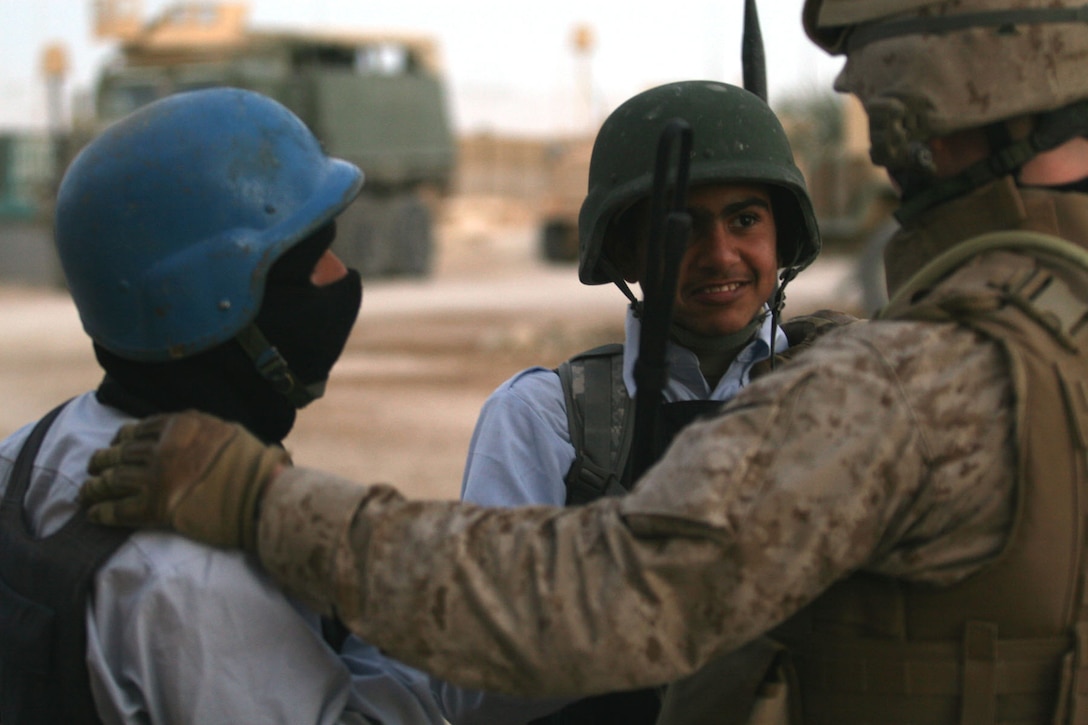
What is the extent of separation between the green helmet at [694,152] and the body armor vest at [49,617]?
1323 millimetres

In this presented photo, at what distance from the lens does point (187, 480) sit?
1824 mm

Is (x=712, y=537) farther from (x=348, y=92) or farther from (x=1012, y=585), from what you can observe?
(x=348, y=92)

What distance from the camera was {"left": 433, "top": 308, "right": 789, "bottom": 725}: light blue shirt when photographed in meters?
2.42

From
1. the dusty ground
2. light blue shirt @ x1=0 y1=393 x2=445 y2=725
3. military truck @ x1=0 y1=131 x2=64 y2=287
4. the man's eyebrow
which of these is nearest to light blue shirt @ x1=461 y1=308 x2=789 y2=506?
the man's eyebrow

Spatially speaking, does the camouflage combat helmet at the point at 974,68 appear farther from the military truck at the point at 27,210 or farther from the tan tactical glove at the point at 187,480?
the military truck at the point at 27,210

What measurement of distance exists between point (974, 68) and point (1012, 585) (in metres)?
0.72

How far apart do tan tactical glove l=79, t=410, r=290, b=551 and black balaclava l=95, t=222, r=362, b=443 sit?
25cm

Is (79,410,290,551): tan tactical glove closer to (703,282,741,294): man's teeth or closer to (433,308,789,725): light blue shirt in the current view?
(433,308,789,725): light blue shirt

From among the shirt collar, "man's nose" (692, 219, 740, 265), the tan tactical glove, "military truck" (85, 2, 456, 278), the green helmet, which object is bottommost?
"military truck" (85, 2, 456, 278)

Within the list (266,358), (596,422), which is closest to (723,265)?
(596,422)

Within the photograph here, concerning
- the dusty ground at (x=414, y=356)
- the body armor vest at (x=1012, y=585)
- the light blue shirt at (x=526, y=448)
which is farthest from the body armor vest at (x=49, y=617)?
the dusty ground at (x=414, y=356)

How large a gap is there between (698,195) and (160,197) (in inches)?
44.5

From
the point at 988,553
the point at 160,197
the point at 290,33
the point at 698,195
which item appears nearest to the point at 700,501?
the point at 988,553

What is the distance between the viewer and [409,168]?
79.1ft
